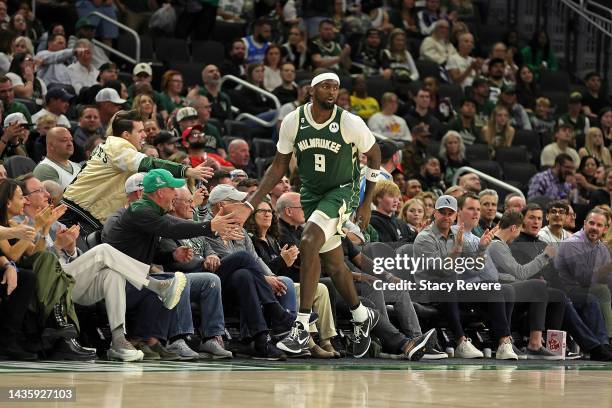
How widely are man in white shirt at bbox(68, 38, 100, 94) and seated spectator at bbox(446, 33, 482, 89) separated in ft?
21.1

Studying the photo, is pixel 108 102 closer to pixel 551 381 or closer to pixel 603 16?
pixel 551 381

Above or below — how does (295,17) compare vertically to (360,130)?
above

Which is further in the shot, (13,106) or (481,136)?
(481,136)

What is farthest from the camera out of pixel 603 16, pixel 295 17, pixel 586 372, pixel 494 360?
pixel 603 16

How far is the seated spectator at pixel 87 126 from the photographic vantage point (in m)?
12.1

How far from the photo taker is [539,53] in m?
20.5

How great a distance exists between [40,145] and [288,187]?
2278 millimetres

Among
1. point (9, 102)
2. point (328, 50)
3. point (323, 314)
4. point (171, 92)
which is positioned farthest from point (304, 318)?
point (328, 50)

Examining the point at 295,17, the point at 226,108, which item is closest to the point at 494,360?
the point at 226,108

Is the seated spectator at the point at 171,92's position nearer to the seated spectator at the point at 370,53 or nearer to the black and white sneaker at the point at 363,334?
the seated spectator at the point at 370,53

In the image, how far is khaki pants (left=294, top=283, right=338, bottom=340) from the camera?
10.2 meters

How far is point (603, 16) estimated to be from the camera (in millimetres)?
21594

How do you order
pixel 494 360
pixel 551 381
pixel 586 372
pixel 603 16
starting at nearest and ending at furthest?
pixel 551 381, pixel 586 372, pixel 494 360, pixel 603 16

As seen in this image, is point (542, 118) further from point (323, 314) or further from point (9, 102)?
point (323, 314)
